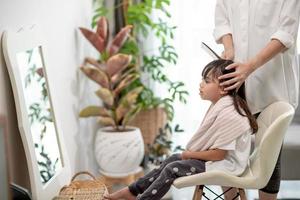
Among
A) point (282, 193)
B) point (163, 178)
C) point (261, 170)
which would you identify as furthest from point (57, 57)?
point (282, 193)

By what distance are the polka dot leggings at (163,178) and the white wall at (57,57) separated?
0.55 metres

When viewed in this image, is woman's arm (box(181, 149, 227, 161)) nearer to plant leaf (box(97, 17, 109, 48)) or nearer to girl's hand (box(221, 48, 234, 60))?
girl's hand (box(221, 48, 234, 60))

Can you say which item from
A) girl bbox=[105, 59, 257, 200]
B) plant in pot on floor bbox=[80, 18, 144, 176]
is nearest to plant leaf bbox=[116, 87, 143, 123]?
plant in pot on floor bbox=[80, 18, 144, 176]

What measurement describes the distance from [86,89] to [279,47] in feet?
5.26

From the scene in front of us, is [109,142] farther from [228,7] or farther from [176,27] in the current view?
[228,7]

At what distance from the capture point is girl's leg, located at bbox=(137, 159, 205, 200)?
5.91 ft

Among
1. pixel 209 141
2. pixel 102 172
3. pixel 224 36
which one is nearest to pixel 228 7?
pixel 224 36

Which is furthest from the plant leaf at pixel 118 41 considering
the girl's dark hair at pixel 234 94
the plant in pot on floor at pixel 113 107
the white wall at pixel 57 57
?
the girl's dark hair at pixel 234 94

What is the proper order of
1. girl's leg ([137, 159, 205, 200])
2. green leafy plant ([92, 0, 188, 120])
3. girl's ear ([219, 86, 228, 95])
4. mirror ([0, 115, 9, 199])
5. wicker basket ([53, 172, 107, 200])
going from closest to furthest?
mirror ([0, 115, 9, 199]) → girl's leg ([137, 159, 205, 200]) → girl's ear ([219, 86, 228, 95]) → wicker basket ([53, 172, 107, 200]) → green leafy plant ([92, 0, 188, 120])

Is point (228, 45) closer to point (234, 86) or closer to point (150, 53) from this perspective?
point (234, 86)

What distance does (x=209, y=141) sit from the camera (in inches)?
73.3

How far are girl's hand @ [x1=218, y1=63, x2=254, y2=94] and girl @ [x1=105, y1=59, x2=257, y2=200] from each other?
30mm

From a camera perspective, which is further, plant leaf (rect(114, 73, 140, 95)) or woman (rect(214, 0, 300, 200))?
plant leaf (rect(114, 73, 140, 95))

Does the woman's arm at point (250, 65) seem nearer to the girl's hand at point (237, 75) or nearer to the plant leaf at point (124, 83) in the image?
the girl's hand at point (237, 75)
